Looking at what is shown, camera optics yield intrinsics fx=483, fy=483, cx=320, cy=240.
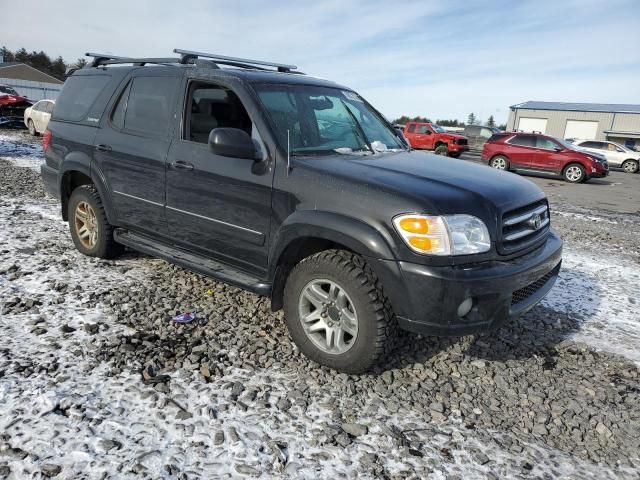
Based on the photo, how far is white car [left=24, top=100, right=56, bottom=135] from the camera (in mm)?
17109

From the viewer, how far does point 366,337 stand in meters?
2.86

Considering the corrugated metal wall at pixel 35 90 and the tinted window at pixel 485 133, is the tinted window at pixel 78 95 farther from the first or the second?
the corrugated metal wall at pixel 35 90

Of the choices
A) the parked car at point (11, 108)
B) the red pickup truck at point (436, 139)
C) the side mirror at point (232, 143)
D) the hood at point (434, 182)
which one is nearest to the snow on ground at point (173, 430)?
the hood at point (434, 182)

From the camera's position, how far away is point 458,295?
2.62m

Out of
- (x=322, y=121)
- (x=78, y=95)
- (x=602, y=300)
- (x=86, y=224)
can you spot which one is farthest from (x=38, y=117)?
(x=602, y=300)

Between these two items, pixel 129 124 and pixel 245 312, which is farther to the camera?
pixel 129 124

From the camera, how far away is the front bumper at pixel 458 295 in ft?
8.58

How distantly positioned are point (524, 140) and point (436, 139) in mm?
6170

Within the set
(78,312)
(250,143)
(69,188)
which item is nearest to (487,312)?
(250,143)

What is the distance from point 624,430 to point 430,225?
5.28 feet

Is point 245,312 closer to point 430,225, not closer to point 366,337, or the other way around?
point 366,337

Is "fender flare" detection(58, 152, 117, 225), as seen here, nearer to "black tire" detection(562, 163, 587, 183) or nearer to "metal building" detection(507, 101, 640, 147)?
"black tire" detection(562, 163, 587, 183)

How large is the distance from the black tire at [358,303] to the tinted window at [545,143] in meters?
17.3

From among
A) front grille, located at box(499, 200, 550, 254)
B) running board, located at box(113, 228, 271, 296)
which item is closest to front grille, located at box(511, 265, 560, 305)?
front grille, located at box(499, 200, 550, 254)
